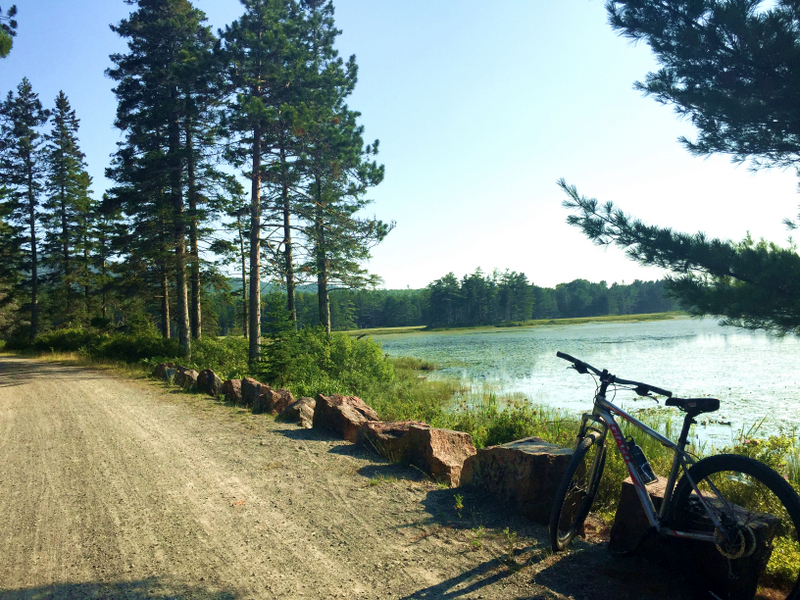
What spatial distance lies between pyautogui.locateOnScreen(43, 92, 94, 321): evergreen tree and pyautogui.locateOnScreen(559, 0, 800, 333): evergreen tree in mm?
35967

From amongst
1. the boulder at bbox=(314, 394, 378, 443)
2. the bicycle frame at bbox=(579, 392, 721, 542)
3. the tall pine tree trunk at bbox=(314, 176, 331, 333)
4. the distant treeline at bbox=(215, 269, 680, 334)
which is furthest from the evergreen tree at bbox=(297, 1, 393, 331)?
the distant treeline at bbox=(215, 269, 680, 334)

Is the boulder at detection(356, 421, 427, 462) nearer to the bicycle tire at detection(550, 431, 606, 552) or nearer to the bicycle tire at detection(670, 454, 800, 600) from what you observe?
the bicycle tire at detection(550, 431, 606, 552)

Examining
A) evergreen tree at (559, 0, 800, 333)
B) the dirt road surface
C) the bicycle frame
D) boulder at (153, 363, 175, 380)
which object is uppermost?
evergreen tree at (559, 0, 800, 333)

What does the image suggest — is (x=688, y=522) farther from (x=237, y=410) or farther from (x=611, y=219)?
(x=237, y=410)

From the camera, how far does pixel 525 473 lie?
414 cm

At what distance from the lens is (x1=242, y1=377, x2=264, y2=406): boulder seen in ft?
31.4

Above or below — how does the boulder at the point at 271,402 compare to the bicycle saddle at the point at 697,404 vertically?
below

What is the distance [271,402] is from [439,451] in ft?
14.5

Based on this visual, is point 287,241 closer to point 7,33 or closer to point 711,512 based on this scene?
point 7,33

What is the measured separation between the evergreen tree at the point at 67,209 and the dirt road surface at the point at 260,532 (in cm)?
3161

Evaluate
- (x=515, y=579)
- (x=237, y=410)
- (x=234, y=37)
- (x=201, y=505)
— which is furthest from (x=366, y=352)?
(x=515, y=579)

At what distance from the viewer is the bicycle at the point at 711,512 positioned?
2.70m

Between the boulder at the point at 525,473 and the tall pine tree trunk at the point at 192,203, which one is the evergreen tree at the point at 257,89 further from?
the boulder at the point at 525,473

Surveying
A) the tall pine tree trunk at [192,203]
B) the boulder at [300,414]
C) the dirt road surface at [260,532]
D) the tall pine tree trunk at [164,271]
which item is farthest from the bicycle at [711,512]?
the tall pine tree trunk at [164,271]
